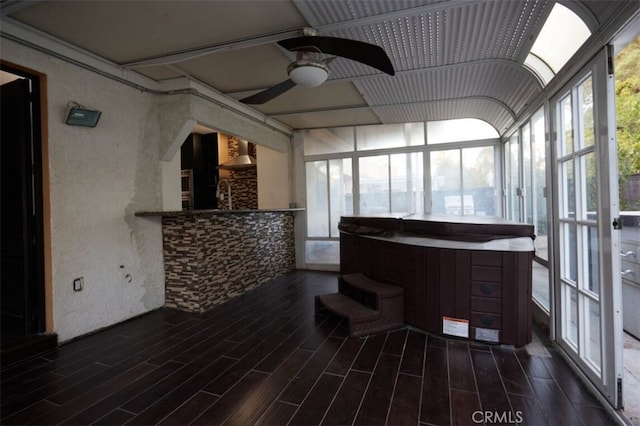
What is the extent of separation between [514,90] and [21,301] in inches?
206

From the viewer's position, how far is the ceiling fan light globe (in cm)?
231

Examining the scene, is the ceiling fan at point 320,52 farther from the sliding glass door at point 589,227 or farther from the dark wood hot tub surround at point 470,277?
the dark wood hot tub surround at point 470,277

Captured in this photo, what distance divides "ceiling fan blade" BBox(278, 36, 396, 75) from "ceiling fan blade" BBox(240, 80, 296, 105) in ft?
1.86

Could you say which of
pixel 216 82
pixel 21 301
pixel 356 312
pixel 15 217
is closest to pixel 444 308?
pixel 356 312

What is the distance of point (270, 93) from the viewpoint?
9.38 ft

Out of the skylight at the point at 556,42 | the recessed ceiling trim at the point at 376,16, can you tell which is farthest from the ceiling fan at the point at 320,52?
the skylight at the point at 556,42

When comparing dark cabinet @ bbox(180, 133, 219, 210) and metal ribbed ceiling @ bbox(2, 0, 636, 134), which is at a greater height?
metal ribbed ceiling @ bbox(2, 0, 636, 134)

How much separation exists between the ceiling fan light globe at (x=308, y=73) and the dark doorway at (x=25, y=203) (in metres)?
2.25

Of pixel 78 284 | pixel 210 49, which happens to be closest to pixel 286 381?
pixel 78 284

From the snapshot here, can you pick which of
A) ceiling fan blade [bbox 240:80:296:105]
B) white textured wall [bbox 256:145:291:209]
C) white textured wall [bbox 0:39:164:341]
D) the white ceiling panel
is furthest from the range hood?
ceiling fan blade [bbox 240:80:296:105]

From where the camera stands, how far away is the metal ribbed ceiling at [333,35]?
86.2 inches

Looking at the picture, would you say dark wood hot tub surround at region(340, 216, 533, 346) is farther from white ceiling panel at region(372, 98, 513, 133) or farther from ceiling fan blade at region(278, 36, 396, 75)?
white ceiling panel at region(372, 98, 513, 133)

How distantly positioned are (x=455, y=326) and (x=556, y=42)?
2417mm

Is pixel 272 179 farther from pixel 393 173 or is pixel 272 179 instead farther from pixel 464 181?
pixel 464 181
